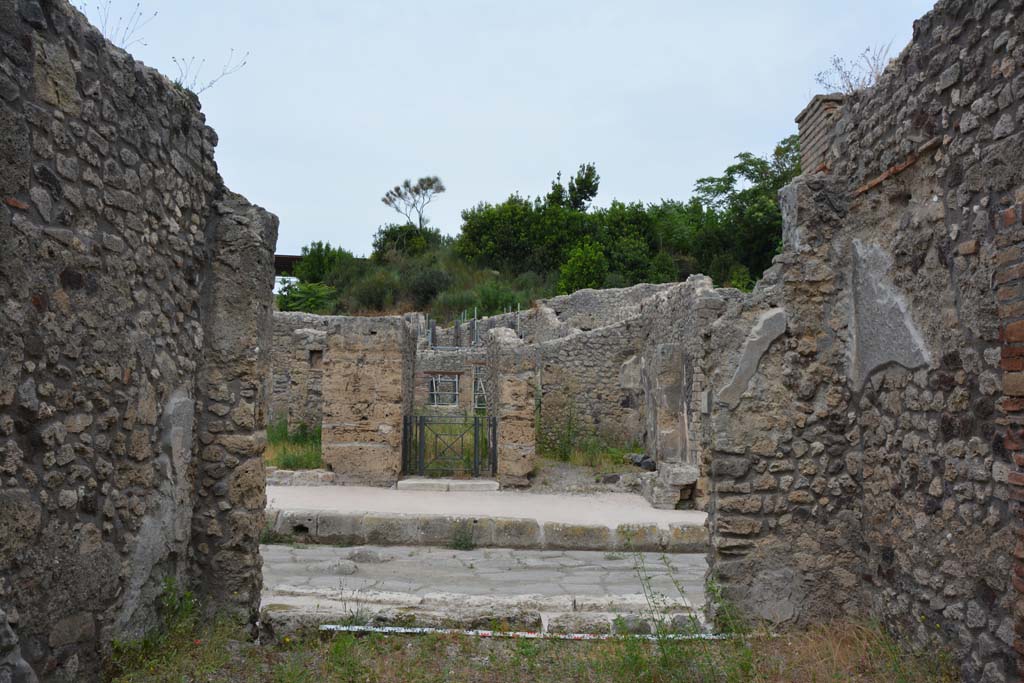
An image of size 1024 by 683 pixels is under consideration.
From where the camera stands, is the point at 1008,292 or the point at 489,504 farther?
the point at 489,504

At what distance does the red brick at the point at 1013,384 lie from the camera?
313 cm

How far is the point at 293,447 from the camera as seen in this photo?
552 inches

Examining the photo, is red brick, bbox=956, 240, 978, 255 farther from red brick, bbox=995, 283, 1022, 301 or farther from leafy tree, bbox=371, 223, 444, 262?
leafy tree, bbox=371, 223, 444, 262

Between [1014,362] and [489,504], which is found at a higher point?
[1014,362]

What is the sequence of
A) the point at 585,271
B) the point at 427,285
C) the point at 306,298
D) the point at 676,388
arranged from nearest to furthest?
the point at 676,388
the point at 585,271
the point at 306,298
the point at 427,285

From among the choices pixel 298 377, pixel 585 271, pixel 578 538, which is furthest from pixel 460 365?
pixel 578 538

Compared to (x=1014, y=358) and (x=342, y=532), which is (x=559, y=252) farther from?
(x=1014, y=358)

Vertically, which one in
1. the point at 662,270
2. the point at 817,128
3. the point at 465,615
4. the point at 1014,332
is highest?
the point at 662,270

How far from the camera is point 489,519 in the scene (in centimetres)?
853

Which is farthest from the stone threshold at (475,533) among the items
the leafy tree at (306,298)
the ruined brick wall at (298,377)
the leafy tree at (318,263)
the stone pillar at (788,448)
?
the leafy tree at (318,263)

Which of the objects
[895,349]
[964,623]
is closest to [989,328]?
[895,349]

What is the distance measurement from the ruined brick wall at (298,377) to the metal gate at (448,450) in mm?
3477

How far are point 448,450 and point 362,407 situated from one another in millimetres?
1846

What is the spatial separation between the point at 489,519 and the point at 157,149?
217 inches
